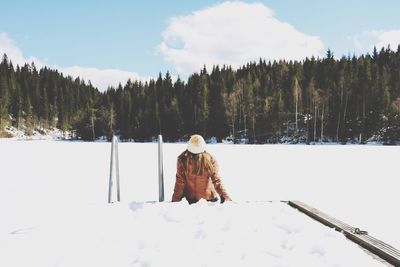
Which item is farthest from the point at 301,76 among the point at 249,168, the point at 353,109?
the point at 249,168

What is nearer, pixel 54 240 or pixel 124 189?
pixel 54 240

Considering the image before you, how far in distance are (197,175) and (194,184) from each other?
0.18 metres

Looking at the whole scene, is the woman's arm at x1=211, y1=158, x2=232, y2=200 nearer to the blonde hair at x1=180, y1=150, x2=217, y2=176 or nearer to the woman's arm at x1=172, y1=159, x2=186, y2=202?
the blonde hair at x1=180, y1=150, x2=217, y2=176

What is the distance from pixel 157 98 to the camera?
89.5m

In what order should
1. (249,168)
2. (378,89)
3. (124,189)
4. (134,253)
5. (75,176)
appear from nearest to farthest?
(134,253)
(124,189)
(75,176)
(249,168)
(378,89)

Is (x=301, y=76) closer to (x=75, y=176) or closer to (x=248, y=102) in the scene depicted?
(x=248, y=102)

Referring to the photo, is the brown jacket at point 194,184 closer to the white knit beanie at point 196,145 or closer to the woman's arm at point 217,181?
the woman's arm at point 217,181

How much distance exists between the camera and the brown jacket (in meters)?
5.71

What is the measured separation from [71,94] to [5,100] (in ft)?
85.5

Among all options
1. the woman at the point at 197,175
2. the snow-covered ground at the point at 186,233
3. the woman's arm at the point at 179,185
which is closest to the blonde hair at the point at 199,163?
the woman at the point at 197,175

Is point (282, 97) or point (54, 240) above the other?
point (282, 97)

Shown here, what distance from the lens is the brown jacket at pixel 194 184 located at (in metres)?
5.71

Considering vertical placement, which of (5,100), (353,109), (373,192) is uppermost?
(5,100)

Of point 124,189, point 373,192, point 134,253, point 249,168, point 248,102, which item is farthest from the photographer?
point 248,102
